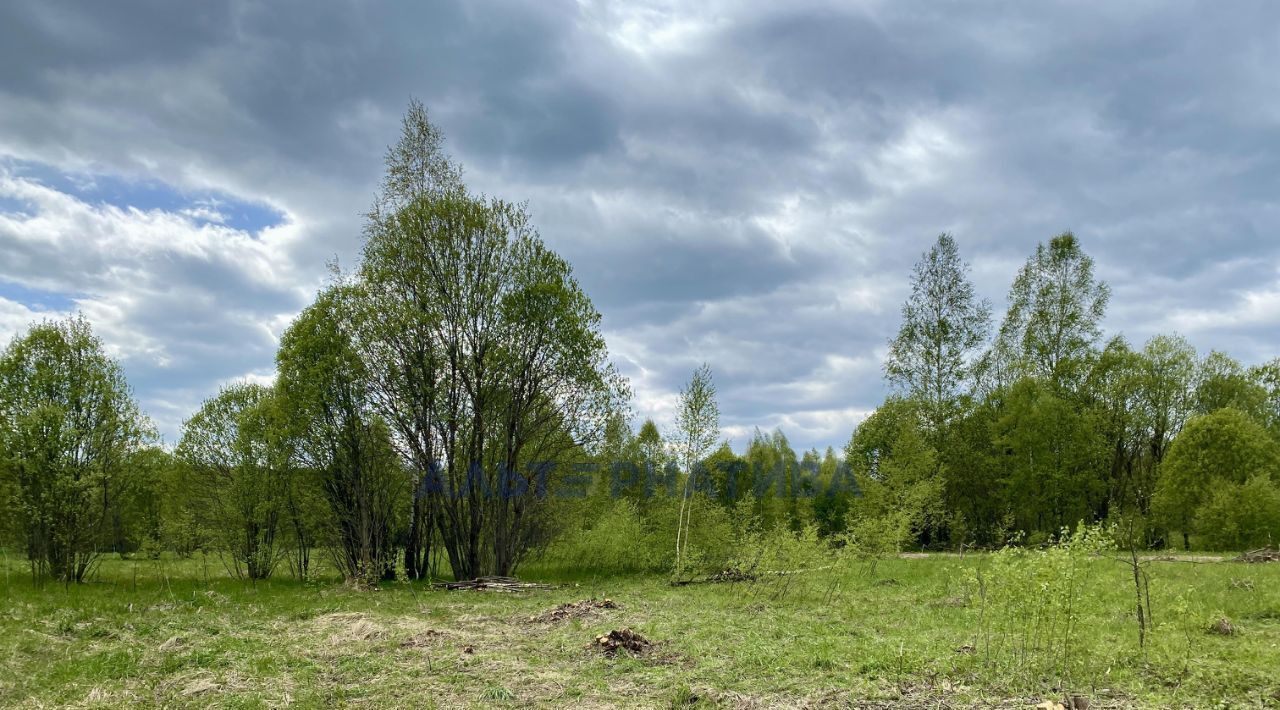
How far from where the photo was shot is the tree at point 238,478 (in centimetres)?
2470

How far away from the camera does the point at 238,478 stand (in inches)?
985

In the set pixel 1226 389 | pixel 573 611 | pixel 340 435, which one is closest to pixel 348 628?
pixel 573 611

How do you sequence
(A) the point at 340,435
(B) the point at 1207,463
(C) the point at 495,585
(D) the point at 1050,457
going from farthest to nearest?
(D) the point at 1050,457 → (B) the point at 1207,463 → (A) the point at 340,435 → (C) the point at 495,585

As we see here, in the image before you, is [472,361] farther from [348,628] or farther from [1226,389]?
[1226,389]

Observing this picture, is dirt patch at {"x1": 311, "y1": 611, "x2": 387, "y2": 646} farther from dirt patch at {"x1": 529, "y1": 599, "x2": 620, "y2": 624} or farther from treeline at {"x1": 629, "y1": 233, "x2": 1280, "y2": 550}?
treeline at {"x1": 629, "y1": 233, "x2": 1280, "y2": 550}

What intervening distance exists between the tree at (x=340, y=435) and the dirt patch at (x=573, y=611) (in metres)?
10.5

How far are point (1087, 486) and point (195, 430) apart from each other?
41766 millimetres

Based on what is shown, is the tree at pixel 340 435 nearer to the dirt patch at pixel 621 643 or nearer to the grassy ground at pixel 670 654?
the grassy ground at pixel 670 654

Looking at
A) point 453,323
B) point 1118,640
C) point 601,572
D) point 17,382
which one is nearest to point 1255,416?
point 601,572

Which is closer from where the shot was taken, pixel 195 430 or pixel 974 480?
pixel 195 430

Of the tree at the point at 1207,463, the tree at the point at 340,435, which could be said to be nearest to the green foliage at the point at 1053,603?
the tree at the point at 340,435

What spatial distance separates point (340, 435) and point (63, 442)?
27.0 feet

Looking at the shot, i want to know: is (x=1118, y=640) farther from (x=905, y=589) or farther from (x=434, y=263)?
(x=434, y=263)

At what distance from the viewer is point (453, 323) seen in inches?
918
